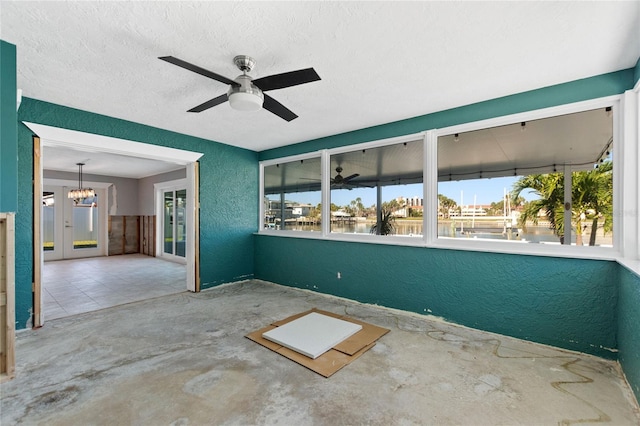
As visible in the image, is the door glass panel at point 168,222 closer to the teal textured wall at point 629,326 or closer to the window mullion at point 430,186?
the window mullion at point 430,186

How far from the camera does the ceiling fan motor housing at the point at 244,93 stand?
2252mm

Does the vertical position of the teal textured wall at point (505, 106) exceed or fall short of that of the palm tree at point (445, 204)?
Answer: it exceeds it

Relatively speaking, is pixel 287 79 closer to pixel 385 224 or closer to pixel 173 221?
pixel 385 224

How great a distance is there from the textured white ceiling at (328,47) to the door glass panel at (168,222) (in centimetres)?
538

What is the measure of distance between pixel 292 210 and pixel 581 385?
13.7 ft

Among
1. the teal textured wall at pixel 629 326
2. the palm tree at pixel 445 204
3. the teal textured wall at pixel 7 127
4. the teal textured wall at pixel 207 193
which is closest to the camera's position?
the teal textured wall at pixel 629 326

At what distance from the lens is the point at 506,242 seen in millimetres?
3014

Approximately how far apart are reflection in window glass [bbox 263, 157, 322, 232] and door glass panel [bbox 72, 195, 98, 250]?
21.0 ft

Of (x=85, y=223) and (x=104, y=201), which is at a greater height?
(x=104, y=201)

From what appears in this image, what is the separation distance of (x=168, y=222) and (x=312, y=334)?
693 centimetres

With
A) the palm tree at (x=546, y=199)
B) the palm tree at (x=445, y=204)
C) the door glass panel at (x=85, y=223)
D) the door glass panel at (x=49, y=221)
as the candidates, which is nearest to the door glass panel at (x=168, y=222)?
the door glass panel at (x=85, y=223)

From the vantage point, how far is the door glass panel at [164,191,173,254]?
26.6 feet

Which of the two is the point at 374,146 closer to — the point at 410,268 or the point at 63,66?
the point at 410,268

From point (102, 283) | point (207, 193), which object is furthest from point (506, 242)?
point (102, 283)
